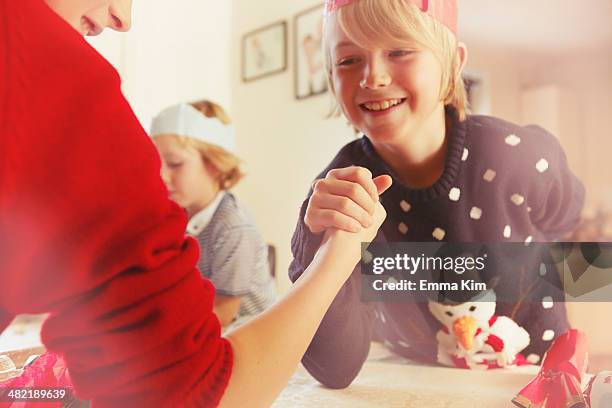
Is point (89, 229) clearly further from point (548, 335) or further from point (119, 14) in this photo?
point (548, 335)

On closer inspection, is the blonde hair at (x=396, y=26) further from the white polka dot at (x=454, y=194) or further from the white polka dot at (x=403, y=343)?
the white polka dot at (x=403, y=343)

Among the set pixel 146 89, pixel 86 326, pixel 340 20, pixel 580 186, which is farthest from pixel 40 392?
pixel 580 186

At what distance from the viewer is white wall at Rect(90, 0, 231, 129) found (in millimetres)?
583

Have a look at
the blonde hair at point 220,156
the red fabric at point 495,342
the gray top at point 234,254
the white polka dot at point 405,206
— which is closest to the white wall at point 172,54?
the blonde hair at point 220,156

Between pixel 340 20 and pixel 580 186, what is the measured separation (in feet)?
0.89

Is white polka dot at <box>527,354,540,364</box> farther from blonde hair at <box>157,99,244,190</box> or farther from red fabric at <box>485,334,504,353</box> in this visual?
blonde hair at <box>157,99,244,190</box>

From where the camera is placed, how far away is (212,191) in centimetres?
66

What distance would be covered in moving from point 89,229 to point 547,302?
42 centimetres

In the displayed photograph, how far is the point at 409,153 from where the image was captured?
56 cm

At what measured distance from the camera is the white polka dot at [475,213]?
558 mm

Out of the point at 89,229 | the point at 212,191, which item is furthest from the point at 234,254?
the point at 89,229

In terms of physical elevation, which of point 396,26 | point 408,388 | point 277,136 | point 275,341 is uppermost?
point 396,26

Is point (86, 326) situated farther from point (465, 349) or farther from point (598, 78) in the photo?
point (598, 78)

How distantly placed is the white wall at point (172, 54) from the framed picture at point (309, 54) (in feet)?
0.27
